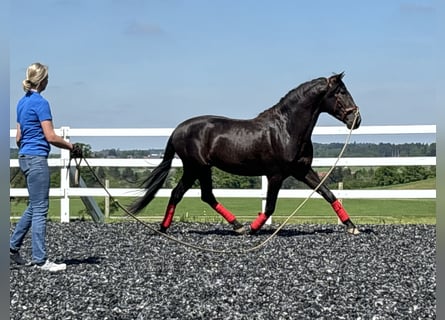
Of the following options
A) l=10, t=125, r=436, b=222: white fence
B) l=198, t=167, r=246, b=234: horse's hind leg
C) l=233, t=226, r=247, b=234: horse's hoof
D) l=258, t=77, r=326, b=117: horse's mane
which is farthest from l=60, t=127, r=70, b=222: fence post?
l=258, t=77, r=326, b=117: horse's mane

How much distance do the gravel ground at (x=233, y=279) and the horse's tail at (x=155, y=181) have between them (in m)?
0.45

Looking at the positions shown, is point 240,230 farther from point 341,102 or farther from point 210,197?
point 341,102

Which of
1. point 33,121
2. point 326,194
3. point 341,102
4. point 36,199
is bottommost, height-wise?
point 326,194

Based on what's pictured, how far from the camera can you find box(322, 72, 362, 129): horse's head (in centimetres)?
911

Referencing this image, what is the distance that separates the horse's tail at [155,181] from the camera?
9898mm

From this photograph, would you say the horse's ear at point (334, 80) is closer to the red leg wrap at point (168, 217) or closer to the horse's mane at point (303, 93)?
the horse's mane at point (303, 93)

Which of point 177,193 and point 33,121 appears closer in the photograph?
point 33,121

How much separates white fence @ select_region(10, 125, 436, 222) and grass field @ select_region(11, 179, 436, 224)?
1.60 ft

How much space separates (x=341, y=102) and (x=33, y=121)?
13.4ft

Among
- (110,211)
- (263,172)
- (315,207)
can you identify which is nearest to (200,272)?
(263,172)

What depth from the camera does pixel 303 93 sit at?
926cm

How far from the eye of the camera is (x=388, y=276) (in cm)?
657

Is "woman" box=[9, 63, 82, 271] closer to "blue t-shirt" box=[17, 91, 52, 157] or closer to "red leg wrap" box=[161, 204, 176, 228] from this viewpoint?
"blue t-shirt" box=[17, 91, 52, 157]

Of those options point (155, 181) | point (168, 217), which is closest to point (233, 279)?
point (168, 217)
